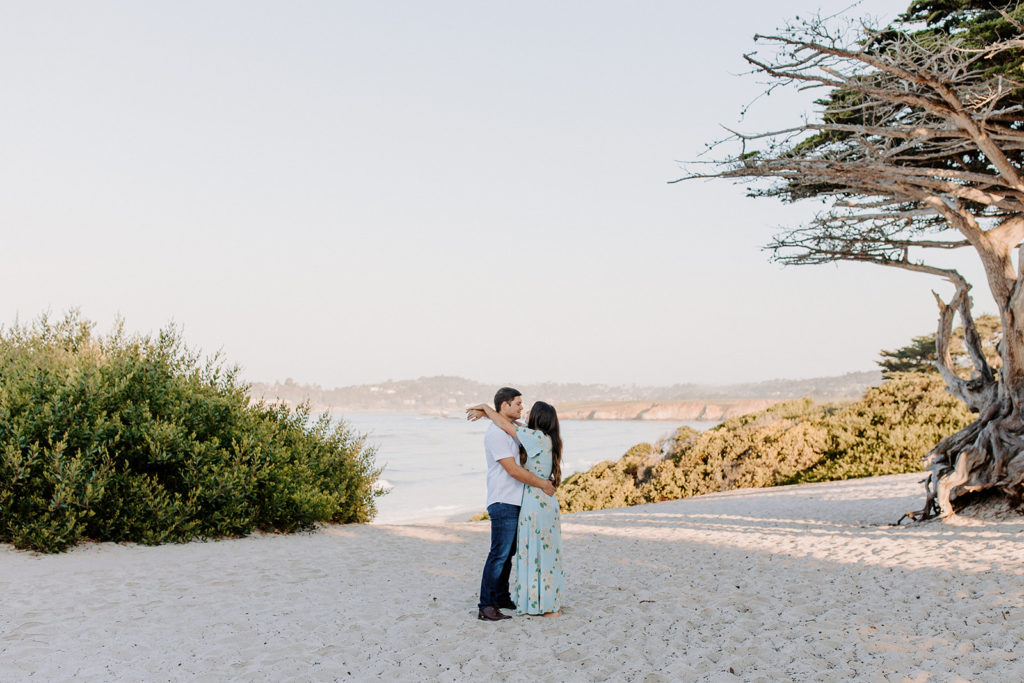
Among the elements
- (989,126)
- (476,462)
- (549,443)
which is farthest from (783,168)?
(476,462)

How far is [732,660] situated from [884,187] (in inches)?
260

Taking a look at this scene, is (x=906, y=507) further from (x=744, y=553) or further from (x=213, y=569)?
(x=213, y=569)

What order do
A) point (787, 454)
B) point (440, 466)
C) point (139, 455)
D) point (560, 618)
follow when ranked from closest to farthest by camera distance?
point (560, 618), point (139, 455), point (787, 454), point (440, 466)

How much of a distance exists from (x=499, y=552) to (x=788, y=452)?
13561 mm

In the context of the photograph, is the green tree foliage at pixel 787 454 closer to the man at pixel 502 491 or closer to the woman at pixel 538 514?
the woman at pixel 538 514

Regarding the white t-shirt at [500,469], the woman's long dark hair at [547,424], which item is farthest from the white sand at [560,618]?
the woman's long dark hair at [547,424]

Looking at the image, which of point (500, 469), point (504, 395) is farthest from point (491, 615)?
point (504, 395)

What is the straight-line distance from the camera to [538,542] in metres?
5.60

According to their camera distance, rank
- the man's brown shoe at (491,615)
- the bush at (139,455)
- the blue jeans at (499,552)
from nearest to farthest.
Answer: the blue jeans at (499,552) < the man's brown shoe at (491,615) < the bush at (139,455)

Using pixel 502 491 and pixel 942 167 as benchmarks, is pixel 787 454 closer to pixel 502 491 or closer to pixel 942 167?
pixel 942 167

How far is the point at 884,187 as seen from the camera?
9141 mm

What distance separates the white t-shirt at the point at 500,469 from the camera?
5.47m

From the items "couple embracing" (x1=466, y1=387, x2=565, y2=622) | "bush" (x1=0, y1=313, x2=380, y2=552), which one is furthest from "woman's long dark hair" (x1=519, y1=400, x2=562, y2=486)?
"bush" (x1=0, y1=313, x2=380, y2=552)

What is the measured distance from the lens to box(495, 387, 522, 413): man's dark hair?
561 centimetres
